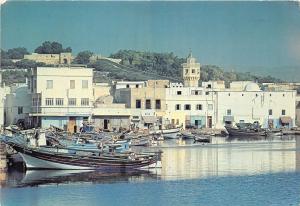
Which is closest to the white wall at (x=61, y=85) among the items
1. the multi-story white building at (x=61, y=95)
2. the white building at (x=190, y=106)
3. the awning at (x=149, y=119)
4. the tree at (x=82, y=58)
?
the multi-story white building at (x=61, y=95)

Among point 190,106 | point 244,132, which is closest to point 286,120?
point 244,132

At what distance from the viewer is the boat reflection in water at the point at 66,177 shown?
5.31 meters

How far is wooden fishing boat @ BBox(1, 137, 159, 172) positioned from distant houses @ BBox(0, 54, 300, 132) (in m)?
4.56

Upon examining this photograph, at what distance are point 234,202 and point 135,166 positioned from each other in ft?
5.29

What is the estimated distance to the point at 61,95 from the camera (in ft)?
34.9

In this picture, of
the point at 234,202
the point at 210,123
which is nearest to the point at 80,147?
the point at 234,202

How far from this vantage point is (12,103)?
37.1 feet

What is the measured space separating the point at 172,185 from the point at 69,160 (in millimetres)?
1128

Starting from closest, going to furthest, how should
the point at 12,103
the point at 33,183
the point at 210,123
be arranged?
the point at 33,183 < the point at 12,103 < the point at 210,123

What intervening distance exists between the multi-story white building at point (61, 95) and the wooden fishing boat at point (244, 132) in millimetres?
2919

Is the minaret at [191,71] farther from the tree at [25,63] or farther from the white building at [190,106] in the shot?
the tree at [25,63]

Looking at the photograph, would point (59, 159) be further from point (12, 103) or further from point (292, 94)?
point (292, 94)

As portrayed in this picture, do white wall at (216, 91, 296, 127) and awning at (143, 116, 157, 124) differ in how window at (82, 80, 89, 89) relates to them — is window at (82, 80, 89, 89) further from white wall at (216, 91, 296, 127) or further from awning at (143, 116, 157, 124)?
white wall at (216, 91, 296, 127)

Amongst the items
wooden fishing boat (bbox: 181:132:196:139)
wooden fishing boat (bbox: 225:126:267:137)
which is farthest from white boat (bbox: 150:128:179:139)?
wooden fishing boat (bbox: 225:126:267:137)
